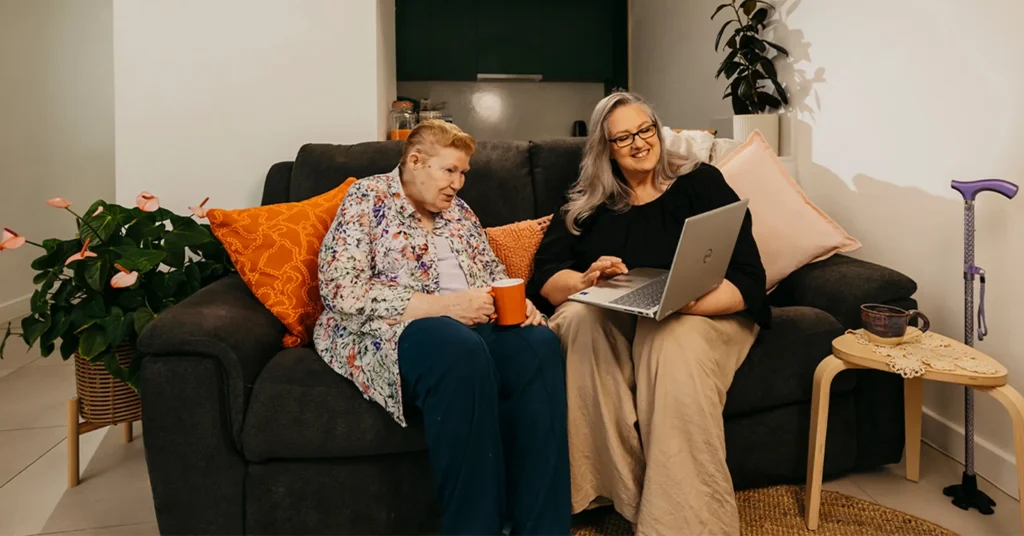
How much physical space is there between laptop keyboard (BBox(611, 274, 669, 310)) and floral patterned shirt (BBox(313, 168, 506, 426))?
41 cm

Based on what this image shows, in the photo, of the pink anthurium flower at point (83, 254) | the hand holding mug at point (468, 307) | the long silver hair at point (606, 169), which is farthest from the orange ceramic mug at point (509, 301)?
the pink anthurium flower at point (83, 254)

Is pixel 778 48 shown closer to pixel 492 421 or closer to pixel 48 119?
pixel 492 421

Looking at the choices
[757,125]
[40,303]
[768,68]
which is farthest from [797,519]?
[40,303]

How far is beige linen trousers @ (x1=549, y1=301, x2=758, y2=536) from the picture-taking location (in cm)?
153

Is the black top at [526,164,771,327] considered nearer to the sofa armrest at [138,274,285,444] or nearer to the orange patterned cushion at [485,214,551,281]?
the orange patterned cushion at [485,214,551,281]

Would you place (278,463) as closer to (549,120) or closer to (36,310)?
(36,310)

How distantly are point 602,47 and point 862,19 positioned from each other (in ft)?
10.6

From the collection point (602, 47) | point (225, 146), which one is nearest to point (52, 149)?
point (225, 146)

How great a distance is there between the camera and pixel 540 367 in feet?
5.18

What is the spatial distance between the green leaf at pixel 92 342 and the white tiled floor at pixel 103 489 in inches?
16.1

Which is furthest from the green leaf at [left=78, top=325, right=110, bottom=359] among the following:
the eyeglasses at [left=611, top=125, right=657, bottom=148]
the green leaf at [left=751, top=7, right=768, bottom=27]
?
the green leaf at [left=751, top=7, right=768, bottom=27]

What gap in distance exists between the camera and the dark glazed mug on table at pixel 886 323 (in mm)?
1714

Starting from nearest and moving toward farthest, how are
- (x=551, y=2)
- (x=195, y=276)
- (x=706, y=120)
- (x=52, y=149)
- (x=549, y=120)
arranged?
(x=195, y=276)
(x=706, y=120)
(x=52, y=149)
(x=551, y=2)
(x=549, y=120)

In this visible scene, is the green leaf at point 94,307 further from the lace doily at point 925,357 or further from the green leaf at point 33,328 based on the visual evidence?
the lace doily at point 925,357
